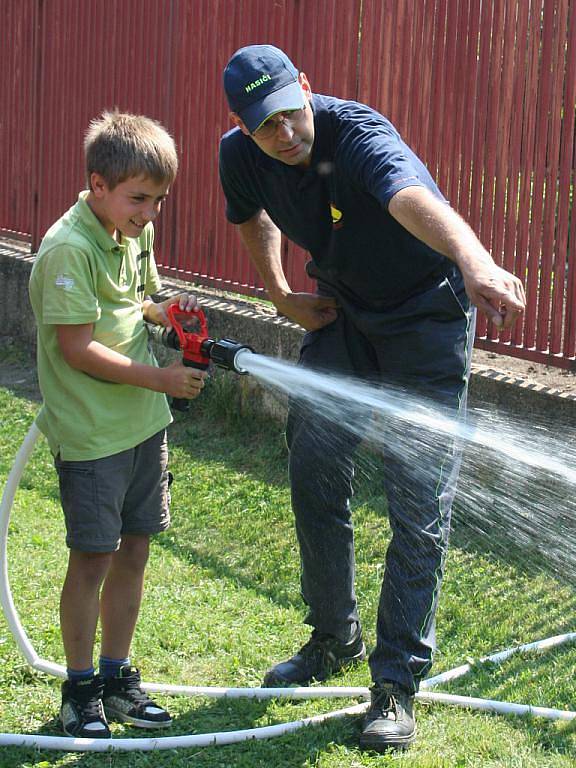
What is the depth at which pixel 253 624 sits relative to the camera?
4.55 meters

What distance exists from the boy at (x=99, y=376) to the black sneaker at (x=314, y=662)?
1.50 ft

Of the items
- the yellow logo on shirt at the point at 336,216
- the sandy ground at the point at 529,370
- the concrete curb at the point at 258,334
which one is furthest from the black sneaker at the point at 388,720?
the sandy ground at the point at 529,370

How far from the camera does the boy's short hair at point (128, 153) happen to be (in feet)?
11.6

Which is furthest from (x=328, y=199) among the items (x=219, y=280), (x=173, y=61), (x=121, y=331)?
(x=173, y=61)

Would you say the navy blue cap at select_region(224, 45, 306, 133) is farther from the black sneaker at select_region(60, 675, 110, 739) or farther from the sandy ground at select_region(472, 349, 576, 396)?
the sandy ground at select_region(472, 349, 576, 396)

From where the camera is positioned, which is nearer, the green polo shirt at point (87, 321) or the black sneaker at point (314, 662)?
the green polo shirt at point (87, 321)

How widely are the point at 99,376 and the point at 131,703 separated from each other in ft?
3.58

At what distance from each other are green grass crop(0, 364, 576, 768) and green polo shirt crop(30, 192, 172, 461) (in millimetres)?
953

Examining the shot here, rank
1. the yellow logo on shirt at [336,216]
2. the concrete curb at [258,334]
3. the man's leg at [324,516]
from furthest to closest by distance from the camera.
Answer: the concrete curb at [258,334] → the man's leg at [324,516] → the yellow logo on shirt at [336,216]

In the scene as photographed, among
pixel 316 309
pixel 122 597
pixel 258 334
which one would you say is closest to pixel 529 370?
pixel 258 334

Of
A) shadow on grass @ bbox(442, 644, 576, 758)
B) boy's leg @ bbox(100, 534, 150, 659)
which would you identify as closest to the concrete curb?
shadow on grass @ bbox(442, 644, 576, 758)

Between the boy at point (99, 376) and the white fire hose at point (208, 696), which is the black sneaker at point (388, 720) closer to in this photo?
the white fire hose at point (208, 696)

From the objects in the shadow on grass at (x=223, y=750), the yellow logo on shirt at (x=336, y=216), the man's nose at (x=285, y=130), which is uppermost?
the man's nose at (x=285, y=130)

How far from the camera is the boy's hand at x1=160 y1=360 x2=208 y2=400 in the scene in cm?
350
